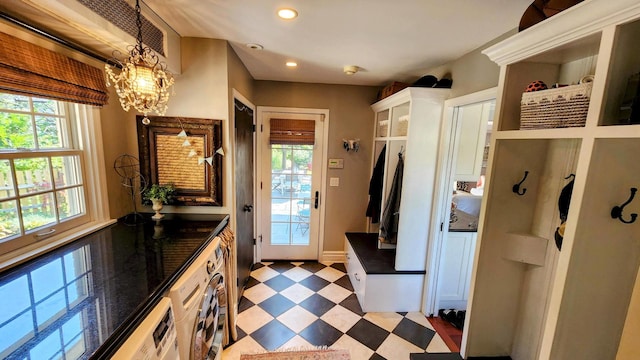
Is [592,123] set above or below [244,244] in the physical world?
above

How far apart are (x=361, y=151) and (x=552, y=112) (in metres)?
2.31

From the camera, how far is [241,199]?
2.40 metres

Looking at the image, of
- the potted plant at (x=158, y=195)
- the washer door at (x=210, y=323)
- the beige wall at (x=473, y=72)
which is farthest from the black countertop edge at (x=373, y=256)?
the potted plant at (x=158, y=195)

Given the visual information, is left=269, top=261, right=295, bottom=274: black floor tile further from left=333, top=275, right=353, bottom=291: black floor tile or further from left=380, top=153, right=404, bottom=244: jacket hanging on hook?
left=380, top=153, right=404, bottom=244: jacket hanging on hook

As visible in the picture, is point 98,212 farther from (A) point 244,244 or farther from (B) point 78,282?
(A) point 244,244

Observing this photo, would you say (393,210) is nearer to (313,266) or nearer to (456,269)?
(456,269)

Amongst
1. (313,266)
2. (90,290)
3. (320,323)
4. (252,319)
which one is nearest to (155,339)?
(90,290)

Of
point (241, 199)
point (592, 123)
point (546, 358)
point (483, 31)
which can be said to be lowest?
point (546, 358)

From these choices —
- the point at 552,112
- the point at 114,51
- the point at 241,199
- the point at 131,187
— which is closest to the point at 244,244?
the point at 241,199

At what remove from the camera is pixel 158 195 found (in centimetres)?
180

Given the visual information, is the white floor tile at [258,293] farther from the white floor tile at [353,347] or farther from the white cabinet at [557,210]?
the white cabinet at [557,210]

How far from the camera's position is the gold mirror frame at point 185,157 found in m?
1.84

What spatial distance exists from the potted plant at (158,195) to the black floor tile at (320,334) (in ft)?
5.04

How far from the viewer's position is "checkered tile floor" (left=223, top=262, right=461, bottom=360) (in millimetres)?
1993
